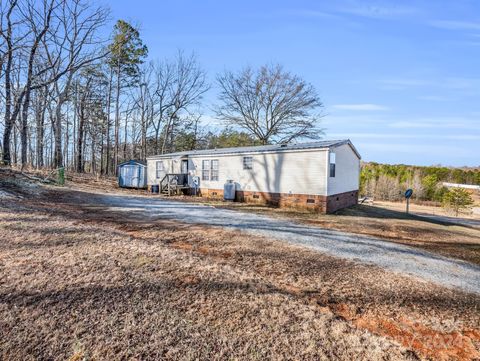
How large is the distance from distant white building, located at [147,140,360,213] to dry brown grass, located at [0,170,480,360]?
7.46 m

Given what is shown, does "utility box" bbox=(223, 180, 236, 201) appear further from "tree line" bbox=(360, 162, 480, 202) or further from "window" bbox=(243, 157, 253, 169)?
"tree line" bbox=(360, 162, 480, 202)

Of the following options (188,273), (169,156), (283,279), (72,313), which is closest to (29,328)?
(72,313)

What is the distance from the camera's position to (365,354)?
2.40m

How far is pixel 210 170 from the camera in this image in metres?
16.1

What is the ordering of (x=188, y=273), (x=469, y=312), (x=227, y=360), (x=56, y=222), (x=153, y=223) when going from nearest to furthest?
(x=227, y=360) → (x=469, y=312) → (x=188, y=273) → (x=56, y=222) → (x=153, y=223)

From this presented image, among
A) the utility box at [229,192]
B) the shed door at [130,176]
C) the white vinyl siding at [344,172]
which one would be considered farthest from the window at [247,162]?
the shed door at [130,176]

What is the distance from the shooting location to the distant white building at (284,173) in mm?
12141

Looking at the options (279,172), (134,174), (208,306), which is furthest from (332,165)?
(134,174)

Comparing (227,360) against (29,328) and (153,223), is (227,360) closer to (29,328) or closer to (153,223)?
(29,328)

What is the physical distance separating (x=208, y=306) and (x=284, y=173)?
1051 cm

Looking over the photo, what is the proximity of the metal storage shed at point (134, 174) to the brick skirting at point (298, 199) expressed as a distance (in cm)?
616

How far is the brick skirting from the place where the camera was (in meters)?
12.1

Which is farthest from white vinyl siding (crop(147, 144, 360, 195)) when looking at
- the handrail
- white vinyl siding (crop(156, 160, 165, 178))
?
white vinyl siding (crop(156, 160, 165, 178))

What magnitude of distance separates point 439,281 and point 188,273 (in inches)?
160
